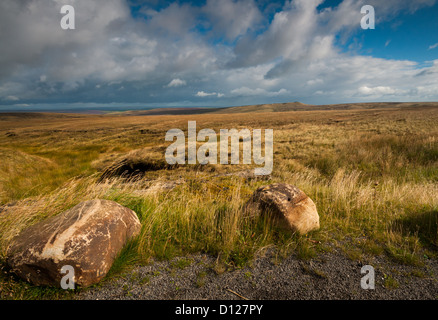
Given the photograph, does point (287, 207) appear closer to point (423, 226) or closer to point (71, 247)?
point (423, 226)

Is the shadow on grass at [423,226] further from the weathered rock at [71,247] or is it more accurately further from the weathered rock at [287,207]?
the weathered rock at [71,247]

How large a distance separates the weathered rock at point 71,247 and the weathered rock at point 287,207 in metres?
2.71

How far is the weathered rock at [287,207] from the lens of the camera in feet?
14.0

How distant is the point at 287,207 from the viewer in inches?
171

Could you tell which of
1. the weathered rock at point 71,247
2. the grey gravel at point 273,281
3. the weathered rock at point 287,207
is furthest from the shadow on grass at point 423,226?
the weathered rock at point 71,247

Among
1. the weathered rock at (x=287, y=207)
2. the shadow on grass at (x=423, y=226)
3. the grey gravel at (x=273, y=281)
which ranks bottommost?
the grey gravel at (x=273, y=281)

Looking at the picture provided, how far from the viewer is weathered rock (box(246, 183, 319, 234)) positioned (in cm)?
426

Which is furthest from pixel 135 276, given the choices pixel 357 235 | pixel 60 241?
pixel 357 235

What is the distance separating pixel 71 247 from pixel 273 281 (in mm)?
2942

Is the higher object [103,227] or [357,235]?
[103,227]

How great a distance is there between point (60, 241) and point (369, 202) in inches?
257

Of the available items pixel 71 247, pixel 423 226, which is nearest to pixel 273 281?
pixel 71 247
